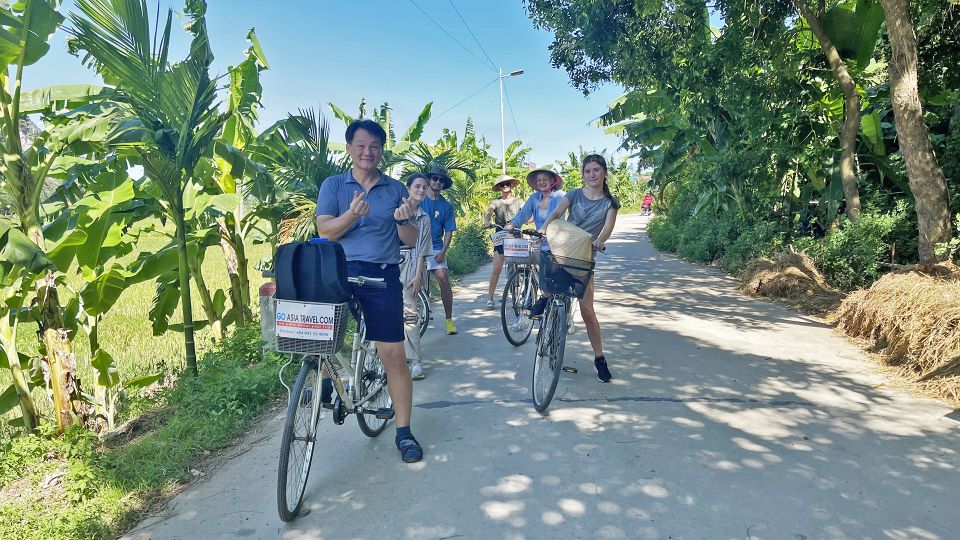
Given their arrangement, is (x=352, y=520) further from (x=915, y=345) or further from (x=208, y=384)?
(x=915, y=345)

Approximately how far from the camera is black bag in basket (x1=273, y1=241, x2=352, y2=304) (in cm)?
319

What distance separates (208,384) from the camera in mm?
5242

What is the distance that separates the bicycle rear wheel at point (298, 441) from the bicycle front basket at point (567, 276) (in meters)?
1.98

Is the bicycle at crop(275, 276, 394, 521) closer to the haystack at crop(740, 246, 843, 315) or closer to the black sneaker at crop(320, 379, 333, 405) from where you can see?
the black sneaker at crop(320, 379, 333, 405)

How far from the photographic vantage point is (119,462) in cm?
397

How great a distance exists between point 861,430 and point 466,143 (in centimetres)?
1953

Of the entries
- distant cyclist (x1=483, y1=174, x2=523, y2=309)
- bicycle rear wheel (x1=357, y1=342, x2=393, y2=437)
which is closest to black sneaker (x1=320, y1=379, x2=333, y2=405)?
bicycle rear wheel (x1=357, y1=342, x2=393, y2=437)

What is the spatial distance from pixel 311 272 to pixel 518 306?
13.3 ft

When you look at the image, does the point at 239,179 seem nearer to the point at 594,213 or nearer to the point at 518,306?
the point at 518,306

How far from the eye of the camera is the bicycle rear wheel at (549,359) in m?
4.49

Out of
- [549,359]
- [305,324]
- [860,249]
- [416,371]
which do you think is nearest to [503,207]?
[416,371]

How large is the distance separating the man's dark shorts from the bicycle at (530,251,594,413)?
133 cm

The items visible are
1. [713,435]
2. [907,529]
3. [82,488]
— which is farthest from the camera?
[713,435]

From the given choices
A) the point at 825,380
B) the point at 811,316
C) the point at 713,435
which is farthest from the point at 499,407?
the point at 811,316
